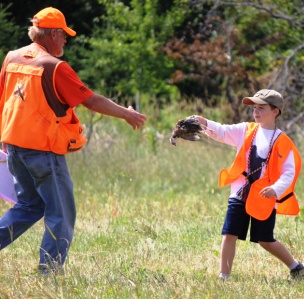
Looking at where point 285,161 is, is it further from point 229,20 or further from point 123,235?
point 229,20

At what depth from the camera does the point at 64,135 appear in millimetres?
6098

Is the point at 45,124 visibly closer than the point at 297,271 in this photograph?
Yes

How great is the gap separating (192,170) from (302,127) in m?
3.00

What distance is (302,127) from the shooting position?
551 inches

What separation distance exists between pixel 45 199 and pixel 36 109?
0.62m

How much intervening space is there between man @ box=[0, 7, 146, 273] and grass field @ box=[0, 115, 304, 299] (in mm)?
332

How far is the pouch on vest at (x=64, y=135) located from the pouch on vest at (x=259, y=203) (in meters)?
1.20

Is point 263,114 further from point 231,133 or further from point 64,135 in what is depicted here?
point 64,135

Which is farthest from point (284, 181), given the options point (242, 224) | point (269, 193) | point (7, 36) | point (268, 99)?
point (7, 36)

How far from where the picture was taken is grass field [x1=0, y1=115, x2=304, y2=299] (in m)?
5.52

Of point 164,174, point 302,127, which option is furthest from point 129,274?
point 302,127

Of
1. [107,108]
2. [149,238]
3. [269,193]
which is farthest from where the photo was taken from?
[149,238]

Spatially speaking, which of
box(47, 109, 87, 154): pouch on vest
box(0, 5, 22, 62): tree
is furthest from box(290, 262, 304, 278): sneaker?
box(0, 5, 22, 62): tree

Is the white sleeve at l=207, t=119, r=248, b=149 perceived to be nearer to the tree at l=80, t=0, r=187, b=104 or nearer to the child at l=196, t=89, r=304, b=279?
the child at l=196, t=89, r=304, b=279
